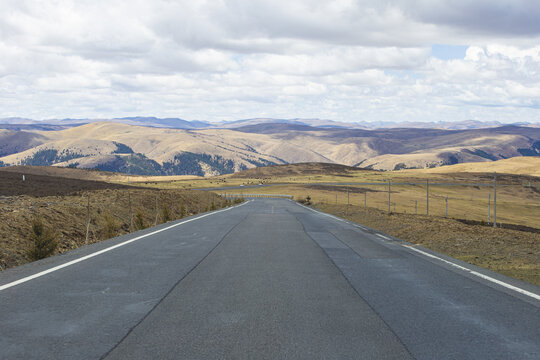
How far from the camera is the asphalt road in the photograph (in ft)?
17.1

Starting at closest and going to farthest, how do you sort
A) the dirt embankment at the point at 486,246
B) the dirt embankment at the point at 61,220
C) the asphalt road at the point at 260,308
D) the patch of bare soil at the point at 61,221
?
the asphalt road at the point at 260,308
the dirt embankment at the point at 486,246
the patch of bare soil at the point at 61,221
the dirt embankment at the point at 61,220

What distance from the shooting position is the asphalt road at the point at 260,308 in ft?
17.1

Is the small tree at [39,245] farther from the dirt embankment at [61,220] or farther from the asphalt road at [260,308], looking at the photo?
the asphalt road at [260,308]

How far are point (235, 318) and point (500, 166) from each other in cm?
20443

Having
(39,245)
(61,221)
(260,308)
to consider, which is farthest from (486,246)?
(61,221)

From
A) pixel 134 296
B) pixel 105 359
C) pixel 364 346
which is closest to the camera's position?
pixel 105 359

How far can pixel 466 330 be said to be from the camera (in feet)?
19.6

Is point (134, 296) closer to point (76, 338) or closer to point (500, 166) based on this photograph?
point (76, 338)

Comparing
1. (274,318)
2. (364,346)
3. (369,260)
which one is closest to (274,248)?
(369,260)

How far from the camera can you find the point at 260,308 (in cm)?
684

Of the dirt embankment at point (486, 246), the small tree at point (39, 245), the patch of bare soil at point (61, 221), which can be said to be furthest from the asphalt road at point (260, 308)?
the patch of bare soil at point (61, 221)

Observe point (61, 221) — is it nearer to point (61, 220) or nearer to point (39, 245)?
point (61, 220)

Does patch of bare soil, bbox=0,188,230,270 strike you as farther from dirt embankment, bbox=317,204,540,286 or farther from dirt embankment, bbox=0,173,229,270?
dirt embankment, bbox=317,204,540,286

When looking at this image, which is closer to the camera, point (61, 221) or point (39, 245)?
point (39, 245)
